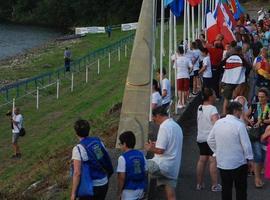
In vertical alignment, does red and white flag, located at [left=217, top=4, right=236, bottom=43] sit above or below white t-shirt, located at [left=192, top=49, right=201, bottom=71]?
above

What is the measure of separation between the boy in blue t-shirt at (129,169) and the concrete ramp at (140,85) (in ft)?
9.84

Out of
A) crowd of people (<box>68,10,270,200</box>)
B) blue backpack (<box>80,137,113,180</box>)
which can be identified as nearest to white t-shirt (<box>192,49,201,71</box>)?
crowd of people (<box>68,10,270,200</box>)

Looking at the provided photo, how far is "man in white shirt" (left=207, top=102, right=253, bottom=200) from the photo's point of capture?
29.0 ft

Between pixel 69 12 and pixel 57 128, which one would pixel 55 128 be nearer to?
pixel 57 128

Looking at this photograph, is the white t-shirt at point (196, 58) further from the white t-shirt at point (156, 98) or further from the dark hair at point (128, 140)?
the dark hair at point (128, 140)

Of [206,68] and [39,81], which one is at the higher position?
[206,68]

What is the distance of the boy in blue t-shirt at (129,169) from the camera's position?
802cm

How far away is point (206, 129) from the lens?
10422mm

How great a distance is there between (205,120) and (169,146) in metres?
1.68

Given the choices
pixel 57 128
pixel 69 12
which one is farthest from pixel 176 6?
pixel 69 12

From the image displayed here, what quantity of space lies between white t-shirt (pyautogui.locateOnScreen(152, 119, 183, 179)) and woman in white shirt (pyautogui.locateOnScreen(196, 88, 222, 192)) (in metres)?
1.45

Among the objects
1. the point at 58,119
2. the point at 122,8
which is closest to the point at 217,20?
the point at 58,119

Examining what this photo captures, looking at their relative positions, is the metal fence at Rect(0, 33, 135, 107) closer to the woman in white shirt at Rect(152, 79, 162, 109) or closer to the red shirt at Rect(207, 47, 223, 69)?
the red shirt at Rect(207, 47, 223, 69)

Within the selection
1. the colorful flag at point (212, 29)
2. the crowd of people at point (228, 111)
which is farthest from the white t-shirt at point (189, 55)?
the colorful flag at point (212, 29)
